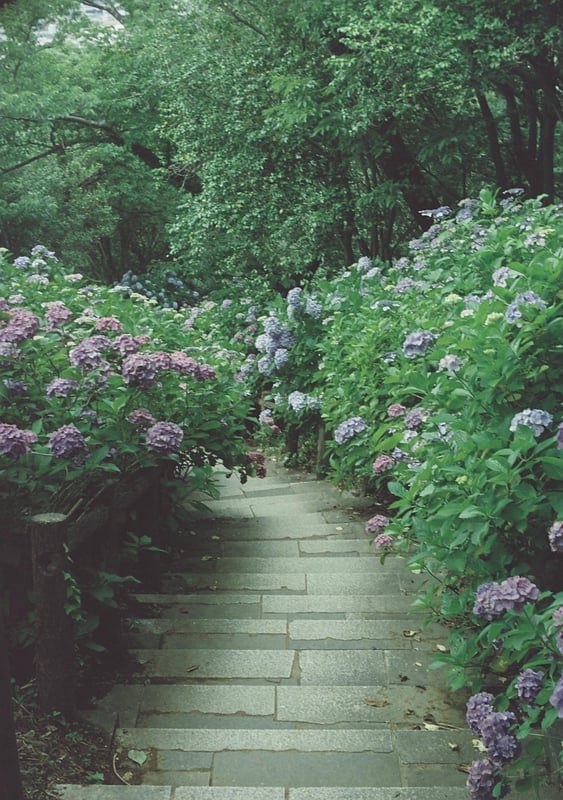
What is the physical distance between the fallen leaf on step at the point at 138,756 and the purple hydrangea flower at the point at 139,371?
4.78 ft

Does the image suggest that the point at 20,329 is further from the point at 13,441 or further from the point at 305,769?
the point at 305,769

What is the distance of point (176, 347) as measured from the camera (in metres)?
5.45

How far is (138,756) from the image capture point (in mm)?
2744

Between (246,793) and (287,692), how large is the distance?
763 millimetres

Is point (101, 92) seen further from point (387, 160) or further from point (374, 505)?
point (374, 505)

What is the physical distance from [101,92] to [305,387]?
28.3ft

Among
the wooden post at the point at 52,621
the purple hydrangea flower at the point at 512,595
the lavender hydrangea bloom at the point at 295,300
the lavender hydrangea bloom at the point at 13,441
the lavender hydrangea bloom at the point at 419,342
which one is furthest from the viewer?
the lavender hydrangea bloom at the point at 295,300

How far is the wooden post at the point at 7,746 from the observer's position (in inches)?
81.7

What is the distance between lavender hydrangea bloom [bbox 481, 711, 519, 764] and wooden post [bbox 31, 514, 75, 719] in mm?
1416

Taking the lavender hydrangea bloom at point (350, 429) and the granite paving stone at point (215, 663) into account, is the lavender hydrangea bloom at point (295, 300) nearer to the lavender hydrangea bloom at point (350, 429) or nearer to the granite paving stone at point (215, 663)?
the lavender hydrangea bloom at point (350, 429)

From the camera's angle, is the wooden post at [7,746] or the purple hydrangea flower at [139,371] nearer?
the wooden post at [7,746]

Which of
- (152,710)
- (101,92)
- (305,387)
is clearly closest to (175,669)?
(152,710)

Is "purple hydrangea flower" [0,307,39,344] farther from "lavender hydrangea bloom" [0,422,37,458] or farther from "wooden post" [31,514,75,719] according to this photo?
"wooden post" [31,514,75,719]

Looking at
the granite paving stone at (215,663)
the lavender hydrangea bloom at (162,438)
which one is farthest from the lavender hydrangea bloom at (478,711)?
the lavender hydrangea bloom at (162,438)
